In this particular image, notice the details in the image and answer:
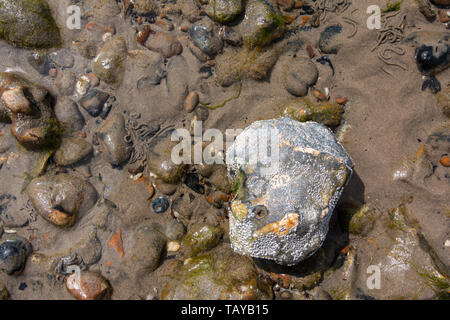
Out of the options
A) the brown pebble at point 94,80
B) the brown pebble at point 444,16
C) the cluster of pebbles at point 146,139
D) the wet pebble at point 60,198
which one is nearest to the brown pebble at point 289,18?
the cluster of pebbles at point 146,139

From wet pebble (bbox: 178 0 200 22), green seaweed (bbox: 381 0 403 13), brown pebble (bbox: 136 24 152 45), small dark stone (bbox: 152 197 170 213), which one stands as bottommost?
small dark stone (bbox: 152 197 170 213)

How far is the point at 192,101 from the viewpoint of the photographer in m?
4.39

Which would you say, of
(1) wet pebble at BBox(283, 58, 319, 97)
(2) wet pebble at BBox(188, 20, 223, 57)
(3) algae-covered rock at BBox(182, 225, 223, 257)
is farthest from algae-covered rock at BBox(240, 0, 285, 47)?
(3) algae-covered rock at BBox(182, 225, 223, 257)

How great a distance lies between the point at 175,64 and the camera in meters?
4.48

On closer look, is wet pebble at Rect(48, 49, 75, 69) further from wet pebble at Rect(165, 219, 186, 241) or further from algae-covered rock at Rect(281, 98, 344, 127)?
algae-covered rock at Rect(281, 98, 344, 127)

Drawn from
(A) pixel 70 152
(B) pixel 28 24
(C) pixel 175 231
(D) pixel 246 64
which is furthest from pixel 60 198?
(D) pixel 246 64

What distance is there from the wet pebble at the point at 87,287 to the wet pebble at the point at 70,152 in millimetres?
1610

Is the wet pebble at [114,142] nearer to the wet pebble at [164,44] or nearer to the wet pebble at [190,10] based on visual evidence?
the wet pebble at [164,44]

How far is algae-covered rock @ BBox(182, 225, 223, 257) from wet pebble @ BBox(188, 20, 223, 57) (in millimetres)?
2558

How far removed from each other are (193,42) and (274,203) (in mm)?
2794

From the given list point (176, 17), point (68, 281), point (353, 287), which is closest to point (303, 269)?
point (353, 287)

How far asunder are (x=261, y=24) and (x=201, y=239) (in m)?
3.13

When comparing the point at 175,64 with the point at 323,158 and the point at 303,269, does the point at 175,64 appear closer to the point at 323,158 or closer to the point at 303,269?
the point at 323,158

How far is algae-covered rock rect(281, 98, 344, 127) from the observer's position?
162 inches
